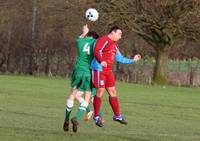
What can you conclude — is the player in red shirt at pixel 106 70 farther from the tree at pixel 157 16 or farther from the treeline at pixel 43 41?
the treeline at pixel 43 41

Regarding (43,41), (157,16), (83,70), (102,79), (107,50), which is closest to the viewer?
(83,70)

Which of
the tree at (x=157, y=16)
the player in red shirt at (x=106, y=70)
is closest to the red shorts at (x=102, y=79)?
the player in red shirt at (x=106, y=70)

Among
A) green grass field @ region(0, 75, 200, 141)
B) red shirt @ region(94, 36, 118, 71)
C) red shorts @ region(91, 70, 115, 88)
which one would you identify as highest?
red shirt @ region(94, 36, 118, 71)

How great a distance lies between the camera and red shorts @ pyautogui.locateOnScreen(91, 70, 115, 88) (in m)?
13.2

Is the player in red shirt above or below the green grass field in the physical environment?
above

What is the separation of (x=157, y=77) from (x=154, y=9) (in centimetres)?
467

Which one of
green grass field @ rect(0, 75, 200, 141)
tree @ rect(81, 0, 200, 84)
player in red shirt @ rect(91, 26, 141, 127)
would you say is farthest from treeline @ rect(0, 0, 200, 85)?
player in red shirt @ rect(91, 26, 141, 127)

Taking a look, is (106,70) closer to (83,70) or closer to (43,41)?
(83,70)

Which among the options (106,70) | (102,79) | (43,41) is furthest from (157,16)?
(102,79)

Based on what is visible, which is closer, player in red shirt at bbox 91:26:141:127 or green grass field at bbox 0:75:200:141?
green grass field at bbox 0:75:200:141

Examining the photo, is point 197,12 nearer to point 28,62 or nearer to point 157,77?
point 157,77

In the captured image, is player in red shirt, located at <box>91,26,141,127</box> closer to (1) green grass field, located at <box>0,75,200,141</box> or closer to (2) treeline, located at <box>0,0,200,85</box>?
(1) green grass field, located at <box>0,75,200,141</box>

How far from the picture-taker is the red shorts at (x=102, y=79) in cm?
1320

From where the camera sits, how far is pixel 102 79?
13320 millimetres
